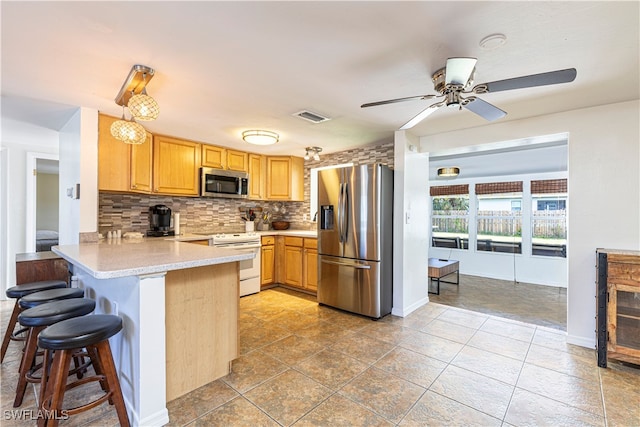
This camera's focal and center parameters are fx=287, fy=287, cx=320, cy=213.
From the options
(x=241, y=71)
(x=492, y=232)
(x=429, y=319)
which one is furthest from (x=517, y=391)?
(x=492, y=232)

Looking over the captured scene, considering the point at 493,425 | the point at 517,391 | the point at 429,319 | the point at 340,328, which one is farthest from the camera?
the point at 429,319

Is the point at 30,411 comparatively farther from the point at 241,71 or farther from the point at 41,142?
the point at 41,142

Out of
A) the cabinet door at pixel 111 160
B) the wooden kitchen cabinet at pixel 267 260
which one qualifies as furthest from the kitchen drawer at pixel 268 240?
the cabinet door at pixel 111 160

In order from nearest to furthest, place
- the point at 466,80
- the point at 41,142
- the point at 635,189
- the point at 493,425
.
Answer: the point at 493,425
the point at 466,80
the point at 635,189
the point at 41,142

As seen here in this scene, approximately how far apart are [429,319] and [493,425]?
5.55 ft

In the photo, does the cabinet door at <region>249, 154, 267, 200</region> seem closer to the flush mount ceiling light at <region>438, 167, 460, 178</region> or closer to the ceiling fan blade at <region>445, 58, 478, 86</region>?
the flush mount ceiling light at <region>438, 167, 460, 178</region>

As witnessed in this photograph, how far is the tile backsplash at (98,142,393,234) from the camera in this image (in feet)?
11.8

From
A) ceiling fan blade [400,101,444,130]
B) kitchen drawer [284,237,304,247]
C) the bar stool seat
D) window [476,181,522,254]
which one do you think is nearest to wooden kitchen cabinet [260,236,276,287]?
kitchen drawer [284,237,304,247]

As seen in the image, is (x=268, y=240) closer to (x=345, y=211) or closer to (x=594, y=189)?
(x=345, y=211)

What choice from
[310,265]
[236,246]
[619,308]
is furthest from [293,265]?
[619,308]

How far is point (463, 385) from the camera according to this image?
2.03 m

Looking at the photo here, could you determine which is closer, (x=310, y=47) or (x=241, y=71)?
(x=310, y=47)

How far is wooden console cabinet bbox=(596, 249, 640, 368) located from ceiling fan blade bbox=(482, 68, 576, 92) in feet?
5.36

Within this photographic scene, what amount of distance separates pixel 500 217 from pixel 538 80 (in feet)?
16.0
